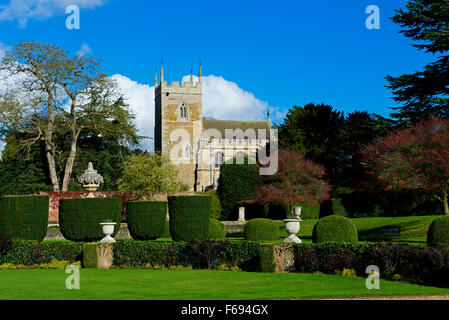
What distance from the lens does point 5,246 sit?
16.7 metres

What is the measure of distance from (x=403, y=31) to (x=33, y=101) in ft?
83.0

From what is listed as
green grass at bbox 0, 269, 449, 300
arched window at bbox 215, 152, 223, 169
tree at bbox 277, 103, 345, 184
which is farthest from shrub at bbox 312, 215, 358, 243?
arched window at bbox 215, 152, 223, 169

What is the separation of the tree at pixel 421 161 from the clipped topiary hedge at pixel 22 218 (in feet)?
Result: 48.3

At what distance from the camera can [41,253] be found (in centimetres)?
1675

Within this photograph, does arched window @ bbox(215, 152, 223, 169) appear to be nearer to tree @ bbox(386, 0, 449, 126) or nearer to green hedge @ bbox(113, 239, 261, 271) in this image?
tree @ bbox(386, 0, 449, 126)

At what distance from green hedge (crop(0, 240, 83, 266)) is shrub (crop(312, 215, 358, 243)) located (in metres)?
7.54

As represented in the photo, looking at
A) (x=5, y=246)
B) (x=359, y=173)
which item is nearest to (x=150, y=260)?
(x=5, y=246)

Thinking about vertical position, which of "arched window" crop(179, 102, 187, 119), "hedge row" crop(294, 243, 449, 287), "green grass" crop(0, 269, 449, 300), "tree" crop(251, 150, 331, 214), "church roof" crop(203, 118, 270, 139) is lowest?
"green grass" crop(0, 269, 449, 300)

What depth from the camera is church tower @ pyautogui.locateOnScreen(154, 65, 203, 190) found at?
6088cm

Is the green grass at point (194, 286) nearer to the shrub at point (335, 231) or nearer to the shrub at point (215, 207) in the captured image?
the shrub at point (335, 231)

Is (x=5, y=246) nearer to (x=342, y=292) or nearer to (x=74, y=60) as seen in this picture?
(x=342, y=292)

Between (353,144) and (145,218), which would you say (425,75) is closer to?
(353,144)

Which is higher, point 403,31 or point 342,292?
point 403,31

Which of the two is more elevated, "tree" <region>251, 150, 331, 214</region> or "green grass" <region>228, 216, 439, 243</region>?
"tree" <region>251, 150, 331, 214</region>
